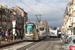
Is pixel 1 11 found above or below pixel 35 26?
above

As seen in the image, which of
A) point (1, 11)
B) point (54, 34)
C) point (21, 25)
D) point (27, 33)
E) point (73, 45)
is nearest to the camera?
point (73, 45)

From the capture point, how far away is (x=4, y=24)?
61.1 metres

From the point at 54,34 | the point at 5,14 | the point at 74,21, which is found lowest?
the point at 54,34

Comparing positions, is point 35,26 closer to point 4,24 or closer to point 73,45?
point 73,45

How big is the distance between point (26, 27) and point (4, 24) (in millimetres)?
37657

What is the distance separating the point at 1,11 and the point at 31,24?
35883 millimetres

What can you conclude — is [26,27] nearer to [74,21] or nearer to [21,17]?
[74,21]

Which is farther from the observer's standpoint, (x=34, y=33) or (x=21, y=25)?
(x=21, y=25)

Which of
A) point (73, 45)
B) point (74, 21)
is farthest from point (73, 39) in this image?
point (74, 21)

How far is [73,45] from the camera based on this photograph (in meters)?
7.68

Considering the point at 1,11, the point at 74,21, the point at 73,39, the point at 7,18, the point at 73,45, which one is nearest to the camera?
the point at 73,45

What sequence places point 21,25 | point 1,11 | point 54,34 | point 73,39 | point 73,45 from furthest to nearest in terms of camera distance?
point 21,25
point 1,11
point 54,34
point 73,39
point 73,45

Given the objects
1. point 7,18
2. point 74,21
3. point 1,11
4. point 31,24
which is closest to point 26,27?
point 31,24

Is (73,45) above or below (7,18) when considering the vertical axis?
below
